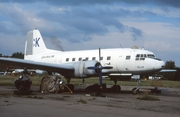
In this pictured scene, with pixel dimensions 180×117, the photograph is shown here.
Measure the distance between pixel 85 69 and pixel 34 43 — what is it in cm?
1076

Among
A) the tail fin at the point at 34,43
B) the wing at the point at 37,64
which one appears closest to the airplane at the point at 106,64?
the wing at the point at 37,64

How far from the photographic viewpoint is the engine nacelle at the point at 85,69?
64.7 feet

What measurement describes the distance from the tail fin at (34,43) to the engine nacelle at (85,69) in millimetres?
9342

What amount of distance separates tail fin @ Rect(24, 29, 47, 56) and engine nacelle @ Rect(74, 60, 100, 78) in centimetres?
934

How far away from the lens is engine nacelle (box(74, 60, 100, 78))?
19734 millimetres

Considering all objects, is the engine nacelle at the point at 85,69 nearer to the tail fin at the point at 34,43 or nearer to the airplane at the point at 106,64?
the airplane at the point at 106,64

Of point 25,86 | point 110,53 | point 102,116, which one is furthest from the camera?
point 110,53

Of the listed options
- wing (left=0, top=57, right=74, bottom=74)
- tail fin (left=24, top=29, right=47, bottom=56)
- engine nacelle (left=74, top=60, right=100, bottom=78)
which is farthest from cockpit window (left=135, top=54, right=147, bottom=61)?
tail fin (left=24, top=29, right=47, bottom=56)

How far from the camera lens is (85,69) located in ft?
65.1

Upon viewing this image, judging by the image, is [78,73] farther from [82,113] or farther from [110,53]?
[82,113]

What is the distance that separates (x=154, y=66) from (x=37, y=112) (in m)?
12.0

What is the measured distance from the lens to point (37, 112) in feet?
32.3

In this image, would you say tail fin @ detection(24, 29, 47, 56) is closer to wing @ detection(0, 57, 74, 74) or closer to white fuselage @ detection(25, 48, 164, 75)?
white fuselage @ detection(25, 48, 164, 75)

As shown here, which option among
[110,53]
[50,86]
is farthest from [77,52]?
[50,86]
